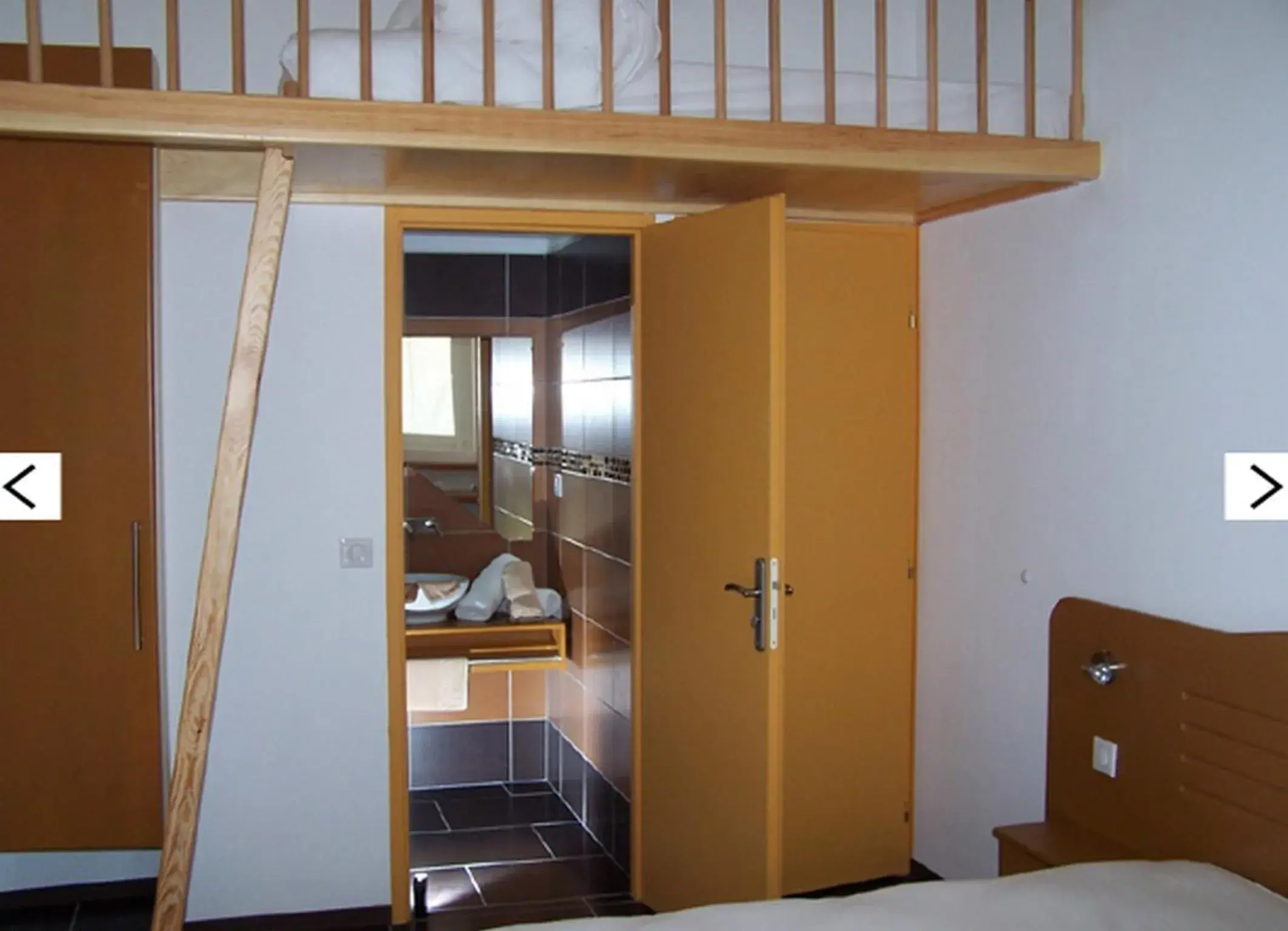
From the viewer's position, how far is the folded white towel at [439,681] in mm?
4734

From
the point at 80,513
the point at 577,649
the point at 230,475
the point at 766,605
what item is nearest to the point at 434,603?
the point at 577,649

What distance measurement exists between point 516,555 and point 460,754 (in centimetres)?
81

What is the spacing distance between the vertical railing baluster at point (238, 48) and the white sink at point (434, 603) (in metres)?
2.63

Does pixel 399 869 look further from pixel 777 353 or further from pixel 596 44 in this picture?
pixel 596 44

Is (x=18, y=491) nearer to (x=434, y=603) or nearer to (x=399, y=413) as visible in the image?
(x=399, y=413)

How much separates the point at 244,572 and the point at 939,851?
7.04 ft

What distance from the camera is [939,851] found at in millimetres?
3936

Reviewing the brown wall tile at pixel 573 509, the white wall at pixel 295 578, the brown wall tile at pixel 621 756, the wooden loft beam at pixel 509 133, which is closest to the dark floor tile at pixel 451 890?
the white wall at pixel 295 578

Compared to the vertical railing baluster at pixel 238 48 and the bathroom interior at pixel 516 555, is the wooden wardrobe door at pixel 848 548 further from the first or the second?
the vertical railing baluster at pixel 238 48

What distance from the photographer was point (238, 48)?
2.66m

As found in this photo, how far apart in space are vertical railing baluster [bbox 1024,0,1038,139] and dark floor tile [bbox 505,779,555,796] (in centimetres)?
315

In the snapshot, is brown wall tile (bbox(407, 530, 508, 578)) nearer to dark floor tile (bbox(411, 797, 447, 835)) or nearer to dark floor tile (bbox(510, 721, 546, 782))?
dark floor tile (bbox(510, 721, 546, 782))

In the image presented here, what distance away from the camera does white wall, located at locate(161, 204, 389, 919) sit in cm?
369

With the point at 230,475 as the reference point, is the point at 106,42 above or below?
above
